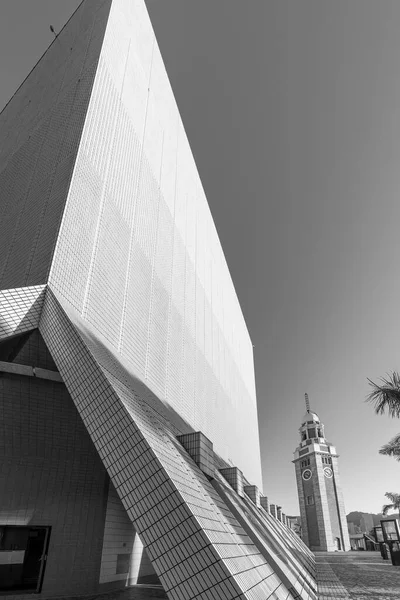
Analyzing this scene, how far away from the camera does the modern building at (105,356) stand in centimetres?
374

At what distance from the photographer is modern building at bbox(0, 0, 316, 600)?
3.74 metres

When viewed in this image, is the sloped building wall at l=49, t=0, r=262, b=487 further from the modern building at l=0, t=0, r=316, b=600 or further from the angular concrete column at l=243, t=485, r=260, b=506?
the angular concrete column at l=243, t=485, r=260, b=506

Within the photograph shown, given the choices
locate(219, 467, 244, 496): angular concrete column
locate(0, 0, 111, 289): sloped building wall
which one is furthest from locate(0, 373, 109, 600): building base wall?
locate(219, 467, 244, 496): angular concrete column

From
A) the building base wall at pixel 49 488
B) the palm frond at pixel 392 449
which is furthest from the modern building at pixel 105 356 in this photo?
the palm frond at pixel 392 449

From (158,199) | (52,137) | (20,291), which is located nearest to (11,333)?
(20,291)

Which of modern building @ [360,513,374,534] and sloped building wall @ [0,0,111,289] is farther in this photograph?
modern building @ [360,513,374,534]

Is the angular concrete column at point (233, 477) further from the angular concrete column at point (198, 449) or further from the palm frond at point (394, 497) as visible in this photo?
the palm frond at point (394, 497)

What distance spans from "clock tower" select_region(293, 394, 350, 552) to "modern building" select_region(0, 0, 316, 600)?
36058 millimetres

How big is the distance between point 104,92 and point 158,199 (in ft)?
12.2

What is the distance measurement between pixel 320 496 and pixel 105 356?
45.8 metres

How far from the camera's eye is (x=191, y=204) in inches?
682

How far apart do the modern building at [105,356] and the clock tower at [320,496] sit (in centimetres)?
3606

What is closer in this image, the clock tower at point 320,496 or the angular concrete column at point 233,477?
the angular concrete column at point 233,477

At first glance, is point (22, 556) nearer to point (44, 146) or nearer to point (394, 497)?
point (44, 146)
